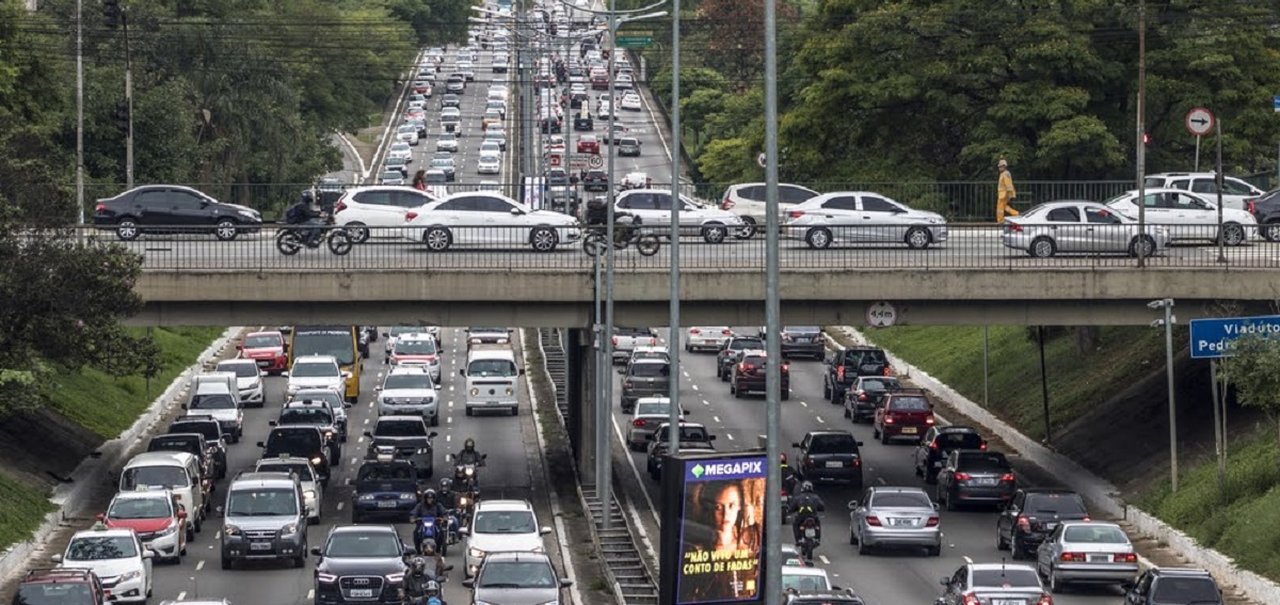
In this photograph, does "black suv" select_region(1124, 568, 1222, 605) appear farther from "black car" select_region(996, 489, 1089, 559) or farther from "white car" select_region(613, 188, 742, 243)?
"white car" select_region(613, 188, 742, 243)

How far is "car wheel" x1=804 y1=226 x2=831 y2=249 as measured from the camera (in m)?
54.9

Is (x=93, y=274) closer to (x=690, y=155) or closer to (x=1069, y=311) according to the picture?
(x=1069, y=311)

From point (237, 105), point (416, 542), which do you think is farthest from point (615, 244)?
point (237, 105)

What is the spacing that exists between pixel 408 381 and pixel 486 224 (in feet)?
38.4

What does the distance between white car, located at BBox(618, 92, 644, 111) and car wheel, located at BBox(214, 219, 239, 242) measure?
93931 millimetres

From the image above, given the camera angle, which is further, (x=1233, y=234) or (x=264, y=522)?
(x=1233, y=234)

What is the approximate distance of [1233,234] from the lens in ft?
182

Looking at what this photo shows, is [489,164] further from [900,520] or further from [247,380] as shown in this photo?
[900,520]

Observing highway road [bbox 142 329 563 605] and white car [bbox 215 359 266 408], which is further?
white car [bbox 215 359 266 408]

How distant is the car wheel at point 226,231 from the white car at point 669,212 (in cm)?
985

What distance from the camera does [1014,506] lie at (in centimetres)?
4384

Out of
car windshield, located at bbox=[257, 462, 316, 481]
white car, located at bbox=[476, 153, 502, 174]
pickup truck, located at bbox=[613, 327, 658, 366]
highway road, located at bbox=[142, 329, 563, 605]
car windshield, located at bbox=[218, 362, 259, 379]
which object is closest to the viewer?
highway road, located at bbox=[142, 329, 563, 605]

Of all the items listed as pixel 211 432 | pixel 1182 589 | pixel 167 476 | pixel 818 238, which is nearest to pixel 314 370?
pixel 211 432

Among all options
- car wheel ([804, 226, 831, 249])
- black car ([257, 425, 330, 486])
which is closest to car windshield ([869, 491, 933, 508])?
car wheel ([804, 226, 831, 249])
